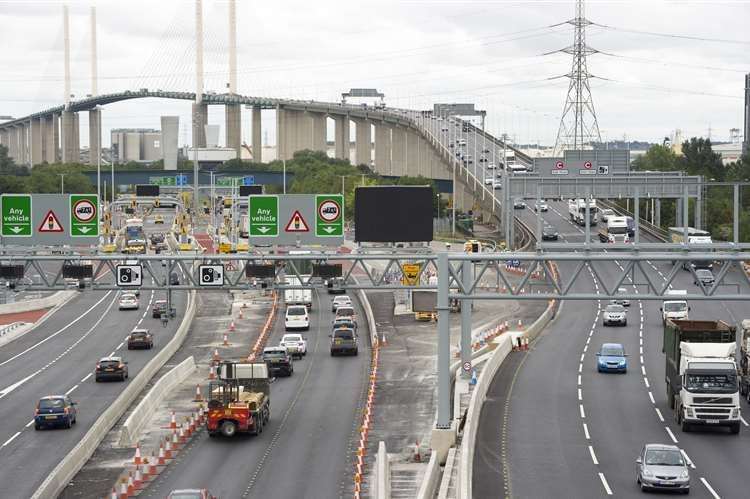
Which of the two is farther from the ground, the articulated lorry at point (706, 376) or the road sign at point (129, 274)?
the road sign at point (129, 274)

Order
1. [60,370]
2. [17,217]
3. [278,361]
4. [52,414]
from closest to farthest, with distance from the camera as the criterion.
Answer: [17,217] < [52,414] < [278,361] < [60,370]

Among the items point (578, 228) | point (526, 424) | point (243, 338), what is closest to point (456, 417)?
point (526, 424)

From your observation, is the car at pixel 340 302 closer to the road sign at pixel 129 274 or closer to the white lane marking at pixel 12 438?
the road sign at pixel 129 274

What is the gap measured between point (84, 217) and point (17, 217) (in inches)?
91.3

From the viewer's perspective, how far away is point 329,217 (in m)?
47.9

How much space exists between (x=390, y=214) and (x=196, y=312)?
4895 centimetres

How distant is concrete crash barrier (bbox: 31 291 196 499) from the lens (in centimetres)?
3744

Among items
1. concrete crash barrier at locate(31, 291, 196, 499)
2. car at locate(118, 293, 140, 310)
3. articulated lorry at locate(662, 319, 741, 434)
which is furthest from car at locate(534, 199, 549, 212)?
car at locate(118, 293, 140, 310)

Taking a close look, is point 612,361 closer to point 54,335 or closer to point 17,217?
point 17,217

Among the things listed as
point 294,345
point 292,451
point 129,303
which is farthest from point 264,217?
point 129,303

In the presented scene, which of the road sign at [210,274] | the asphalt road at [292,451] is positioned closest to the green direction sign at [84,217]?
the road sign at [210,274]

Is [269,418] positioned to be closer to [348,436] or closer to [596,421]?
[348,436]

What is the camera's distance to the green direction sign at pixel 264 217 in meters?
47.9

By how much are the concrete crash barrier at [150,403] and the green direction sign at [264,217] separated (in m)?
7.74
